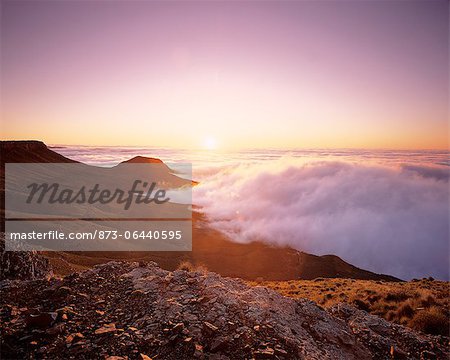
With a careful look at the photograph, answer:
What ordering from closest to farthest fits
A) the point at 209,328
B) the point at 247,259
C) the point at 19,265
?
the point at 209,328
the point at 19,265
the point at 247,259

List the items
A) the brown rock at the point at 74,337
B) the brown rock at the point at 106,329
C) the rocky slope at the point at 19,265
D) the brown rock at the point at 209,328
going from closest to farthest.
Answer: the brown rock at the point at 74,337 < the brown rock at the point at 106,329 < the brown rock at the point at 209,328 < the rocky slope at the point at 19,265

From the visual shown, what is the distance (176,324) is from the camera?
6621mm

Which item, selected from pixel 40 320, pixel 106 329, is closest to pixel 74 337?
pixel 106 329

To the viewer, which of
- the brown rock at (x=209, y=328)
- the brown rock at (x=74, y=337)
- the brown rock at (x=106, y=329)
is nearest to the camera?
the brown rock at (x=74, y=337)

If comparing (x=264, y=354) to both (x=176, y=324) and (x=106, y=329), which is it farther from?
(x=106, y=329)

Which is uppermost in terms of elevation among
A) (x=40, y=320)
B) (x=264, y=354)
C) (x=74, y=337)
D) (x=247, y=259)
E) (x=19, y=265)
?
(x=40, y=320)

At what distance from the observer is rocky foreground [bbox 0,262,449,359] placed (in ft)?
19.1

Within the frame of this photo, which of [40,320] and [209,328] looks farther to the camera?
[209,328]

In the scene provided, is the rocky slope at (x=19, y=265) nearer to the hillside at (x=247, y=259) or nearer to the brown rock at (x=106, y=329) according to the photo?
the brown rock at (x=106, y=329)

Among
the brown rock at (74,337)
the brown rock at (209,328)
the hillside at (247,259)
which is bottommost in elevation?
the hillside at (247,259)

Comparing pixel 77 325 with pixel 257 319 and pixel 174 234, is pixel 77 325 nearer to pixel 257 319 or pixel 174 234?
pixel 257 319

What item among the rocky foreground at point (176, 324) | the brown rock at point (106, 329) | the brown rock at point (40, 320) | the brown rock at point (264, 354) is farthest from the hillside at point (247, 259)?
the brown rock at point (264, 354)

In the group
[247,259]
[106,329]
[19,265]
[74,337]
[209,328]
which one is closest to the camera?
[74,337]

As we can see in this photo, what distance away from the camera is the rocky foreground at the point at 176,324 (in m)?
5.82
